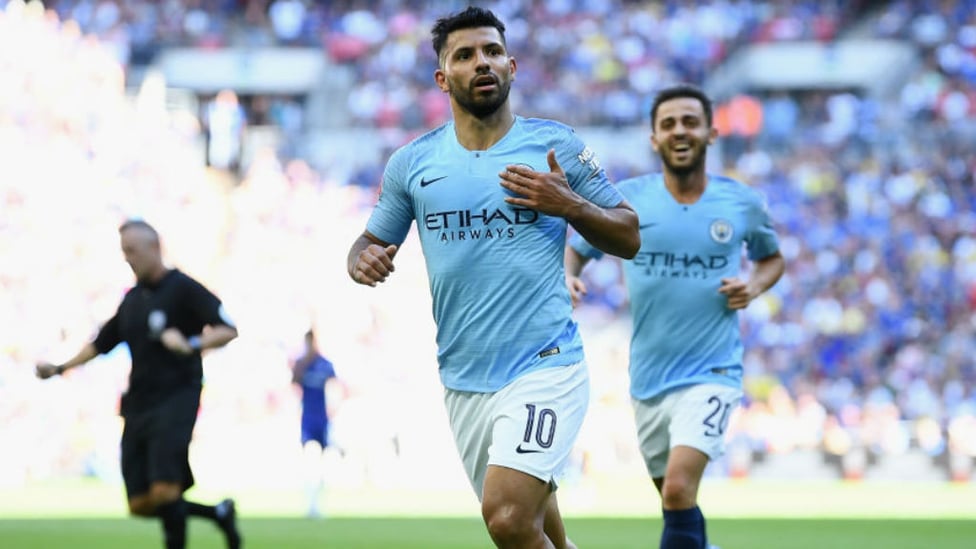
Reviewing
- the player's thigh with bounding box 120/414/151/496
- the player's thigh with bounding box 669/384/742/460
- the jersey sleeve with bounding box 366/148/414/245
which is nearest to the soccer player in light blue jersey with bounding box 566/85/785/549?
the player's thigh with bounding box 669/384/742/460

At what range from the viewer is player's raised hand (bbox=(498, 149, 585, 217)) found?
652cm

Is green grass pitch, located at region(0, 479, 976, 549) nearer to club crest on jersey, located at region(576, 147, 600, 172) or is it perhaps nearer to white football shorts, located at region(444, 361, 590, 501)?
white football shorts, located at region(444, 361, 590, 501)

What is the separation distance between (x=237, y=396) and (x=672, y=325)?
19.4 metres

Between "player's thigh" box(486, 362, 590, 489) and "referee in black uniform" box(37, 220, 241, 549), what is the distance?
13.8 ft

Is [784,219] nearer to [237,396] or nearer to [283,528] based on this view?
[237,396]

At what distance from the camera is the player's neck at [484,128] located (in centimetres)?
709

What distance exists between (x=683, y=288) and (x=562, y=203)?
3.36 m

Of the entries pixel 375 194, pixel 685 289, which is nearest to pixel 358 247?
pixel 685 289

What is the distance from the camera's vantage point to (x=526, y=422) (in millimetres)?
6766

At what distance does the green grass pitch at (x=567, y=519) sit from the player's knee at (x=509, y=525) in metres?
7.39

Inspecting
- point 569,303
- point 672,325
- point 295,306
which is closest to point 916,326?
point 295,306

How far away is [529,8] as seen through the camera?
40.4 metres

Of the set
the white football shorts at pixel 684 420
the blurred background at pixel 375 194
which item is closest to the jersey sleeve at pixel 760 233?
the white football shorts at pixel 684 420

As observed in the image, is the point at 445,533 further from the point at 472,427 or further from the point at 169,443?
the point at 472,427
